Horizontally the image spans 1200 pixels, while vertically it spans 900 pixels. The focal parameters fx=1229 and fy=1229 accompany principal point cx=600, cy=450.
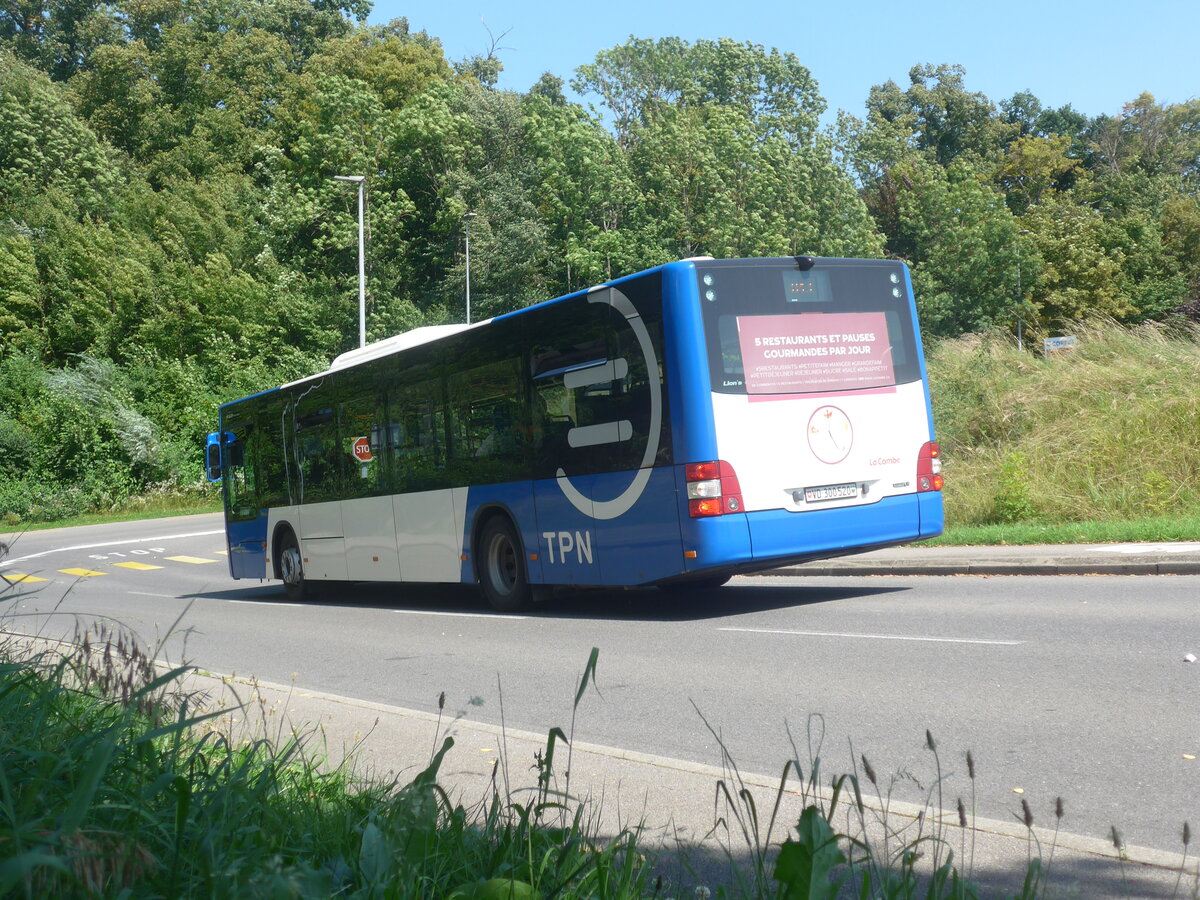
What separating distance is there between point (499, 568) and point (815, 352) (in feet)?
15.2

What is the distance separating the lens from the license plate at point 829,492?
11.7m

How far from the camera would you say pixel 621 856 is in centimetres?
385

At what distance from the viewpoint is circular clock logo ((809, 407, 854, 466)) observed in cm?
1178

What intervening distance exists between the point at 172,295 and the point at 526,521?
165ft

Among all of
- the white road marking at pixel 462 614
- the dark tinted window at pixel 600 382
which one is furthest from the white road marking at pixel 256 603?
the dark tinted window at pixel 600 382

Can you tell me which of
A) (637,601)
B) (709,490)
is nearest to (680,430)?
(709,490)

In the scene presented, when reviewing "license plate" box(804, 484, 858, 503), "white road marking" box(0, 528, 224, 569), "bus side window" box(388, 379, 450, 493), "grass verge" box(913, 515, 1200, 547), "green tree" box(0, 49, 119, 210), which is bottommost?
"grass verge" box(913, 515, 1200, 547)

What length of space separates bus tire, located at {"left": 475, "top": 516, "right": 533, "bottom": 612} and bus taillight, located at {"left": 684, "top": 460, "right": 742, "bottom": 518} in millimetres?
3302

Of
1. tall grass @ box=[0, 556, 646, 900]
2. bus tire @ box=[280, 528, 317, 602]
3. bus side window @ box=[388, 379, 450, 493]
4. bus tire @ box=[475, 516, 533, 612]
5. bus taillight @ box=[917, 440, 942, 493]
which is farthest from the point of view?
A: bus tire @ box=[280, 528, 317, 602]

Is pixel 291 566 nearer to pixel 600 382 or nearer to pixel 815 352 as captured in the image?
pixel 600 382

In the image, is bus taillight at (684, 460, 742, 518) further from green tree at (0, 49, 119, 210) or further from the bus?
green tree at (0, 49, 119, 210)

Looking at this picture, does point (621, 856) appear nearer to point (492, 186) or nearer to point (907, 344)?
point (907, 344)

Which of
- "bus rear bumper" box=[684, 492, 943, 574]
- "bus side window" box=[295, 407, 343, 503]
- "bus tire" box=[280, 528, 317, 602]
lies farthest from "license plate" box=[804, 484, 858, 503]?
"bus tire" box=[280, 528, 317, 602]

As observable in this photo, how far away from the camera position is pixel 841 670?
336 inches
